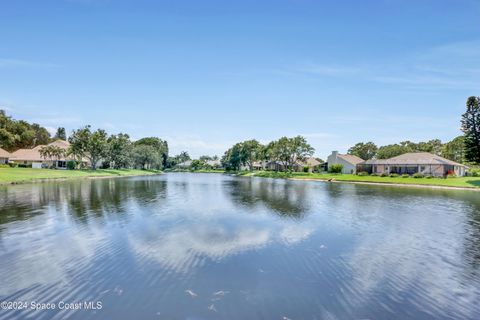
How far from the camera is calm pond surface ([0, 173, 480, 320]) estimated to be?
332 inches

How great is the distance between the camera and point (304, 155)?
97.2 meters

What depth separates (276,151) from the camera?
98438 mm

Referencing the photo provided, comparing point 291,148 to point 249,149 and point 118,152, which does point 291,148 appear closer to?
point 249,149

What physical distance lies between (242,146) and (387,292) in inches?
4527

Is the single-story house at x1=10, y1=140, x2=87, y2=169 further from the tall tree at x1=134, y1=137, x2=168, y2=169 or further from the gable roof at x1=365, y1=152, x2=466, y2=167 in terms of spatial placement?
the gable roof at x1=365, y1=152, x2=466, y2=167

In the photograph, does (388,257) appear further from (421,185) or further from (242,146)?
(242,146)

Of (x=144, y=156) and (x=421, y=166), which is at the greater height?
(x=144, y=156)

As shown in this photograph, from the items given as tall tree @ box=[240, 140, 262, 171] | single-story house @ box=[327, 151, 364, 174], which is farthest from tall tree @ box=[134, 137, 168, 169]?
single-story house @ box=[327, 151, 364, 174]

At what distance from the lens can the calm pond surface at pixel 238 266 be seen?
842 cm

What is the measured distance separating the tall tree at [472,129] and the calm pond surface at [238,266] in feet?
183

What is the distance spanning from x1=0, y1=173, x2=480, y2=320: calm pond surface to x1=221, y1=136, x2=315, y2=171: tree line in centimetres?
7421

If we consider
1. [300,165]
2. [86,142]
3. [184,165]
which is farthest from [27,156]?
[184,165]

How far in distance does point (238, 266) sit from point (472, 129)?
2939 inches

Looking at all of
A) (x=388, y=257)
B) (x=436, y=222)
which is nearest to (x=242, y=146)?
(x=436, y=222)
